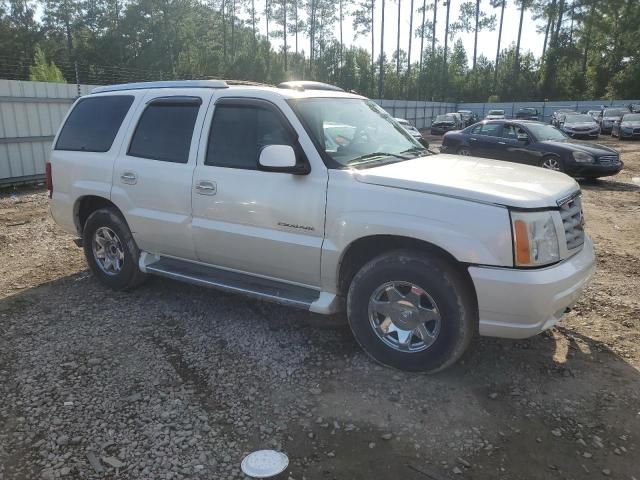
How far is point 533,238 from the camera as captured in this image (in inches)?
121

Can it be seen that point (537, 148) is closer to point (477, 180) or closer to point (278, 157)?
point (477, 180)

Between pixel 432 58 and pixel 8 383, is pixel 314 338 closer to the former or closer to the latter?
pixel 8 383

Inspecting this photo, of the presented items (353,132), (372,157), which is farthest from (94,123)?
(372,157)

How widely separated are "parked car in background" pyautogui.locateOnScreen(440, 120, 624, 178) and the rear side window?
10145mm

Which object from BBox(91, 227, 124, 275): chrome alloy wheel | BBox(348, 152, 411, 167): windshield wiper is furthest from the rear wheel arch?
BBox(348, 152, 411, 167): windshield wiper

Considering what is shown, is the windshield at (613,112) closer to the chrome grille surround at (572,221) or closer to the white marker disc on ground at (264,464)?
the chrome grille surround at (572,221)

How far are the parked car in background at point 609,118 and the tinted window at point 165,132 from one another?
31239 mm

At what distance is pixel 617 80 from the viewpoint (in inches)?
2067

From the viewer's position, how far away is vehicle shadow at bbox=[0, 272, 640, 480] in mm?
2811

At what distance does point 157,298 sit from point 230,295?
2.32ft

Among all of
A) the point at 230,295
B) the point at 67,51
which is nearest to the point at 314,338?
the point at 230,295

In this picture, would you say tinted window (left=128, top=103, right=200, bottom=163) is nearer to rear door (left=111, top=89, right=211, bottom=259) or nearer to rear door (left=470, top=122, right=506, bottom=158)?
rear door (left=111, top=89, right=211, bottom=259)

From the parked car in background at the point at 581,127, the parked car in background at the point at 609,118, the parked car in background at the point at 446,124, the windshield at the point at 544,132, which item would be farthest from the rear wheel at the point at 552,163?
the parked car in background at the point at 446,124

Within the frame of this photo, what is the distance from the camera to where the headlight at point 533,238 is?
3.05m
